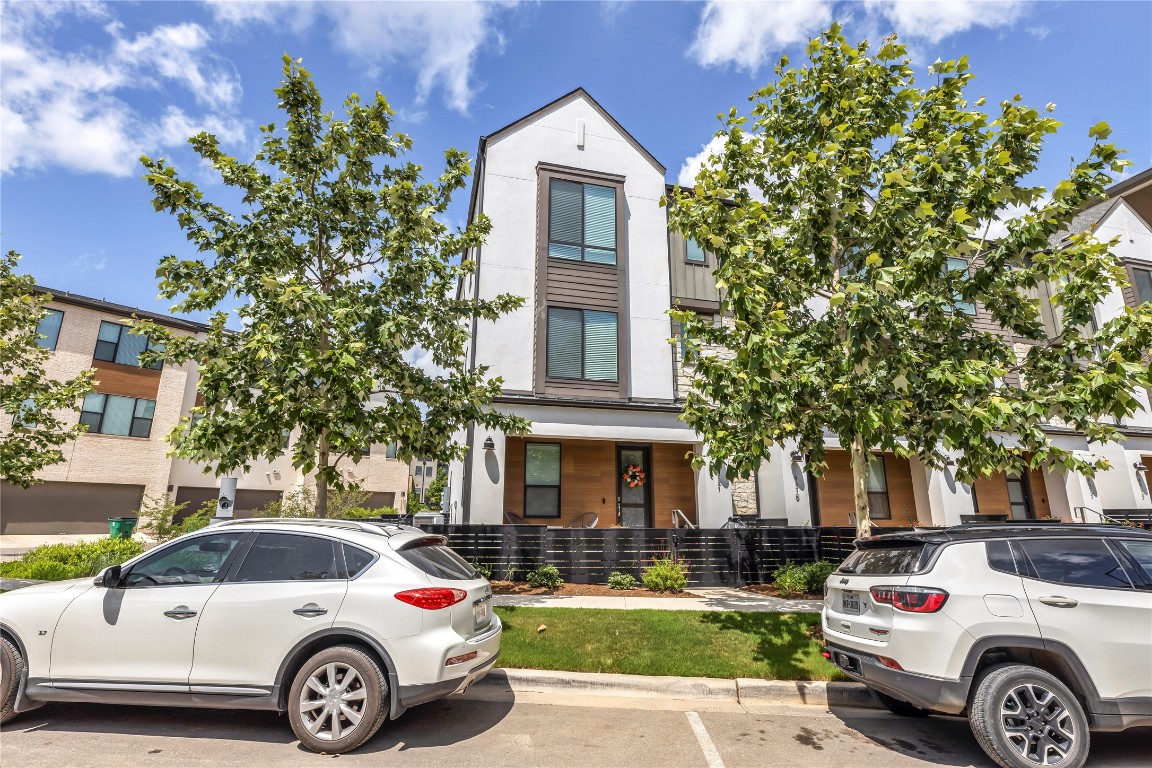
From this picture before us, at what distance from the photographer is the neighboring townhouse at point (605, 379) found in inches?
577

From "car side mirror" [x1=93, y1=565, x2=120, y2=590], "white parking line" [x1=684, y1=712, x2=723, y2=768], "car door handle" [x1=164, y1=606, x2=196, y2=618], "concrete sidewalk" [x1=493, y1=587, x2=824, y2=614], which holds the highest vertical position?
"car side mirror" [x1=93, y1=565, x2=120, y2=590]

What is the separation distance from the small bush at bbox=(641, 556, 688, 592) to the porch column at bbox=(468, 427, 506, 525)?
4048 mm

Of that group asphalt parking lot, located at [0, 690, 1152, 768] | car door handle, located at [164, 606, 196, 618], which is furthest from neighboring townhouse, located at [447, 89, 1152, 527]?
car door handle, located at [164, 606, 196, 618]

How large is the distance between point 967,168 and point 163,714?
1097 cm

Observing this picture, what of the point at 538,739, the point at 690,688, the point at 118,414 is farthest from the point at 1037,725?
the point at 118,414

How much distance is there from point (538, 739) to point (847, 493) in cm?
1553

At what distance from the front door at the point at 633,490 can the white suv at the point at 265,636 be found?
36.7 feet

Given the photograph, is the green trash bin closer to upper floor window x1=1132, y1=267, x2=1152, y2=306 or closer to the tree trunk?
the tree trunk

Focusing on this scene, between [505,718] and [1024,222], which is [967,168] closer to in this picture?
[1024,222]

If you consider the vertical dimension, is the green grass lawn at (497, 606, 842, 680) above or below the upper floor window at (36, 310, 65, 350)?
below

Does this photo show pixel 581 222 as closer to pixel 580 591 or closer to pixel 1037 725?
pixel 580 591

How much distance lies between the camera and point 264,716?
520 cm

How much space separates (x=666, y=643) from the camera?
7168 millimetres

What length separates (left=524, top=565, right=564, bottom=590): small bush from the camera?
36.2ft
